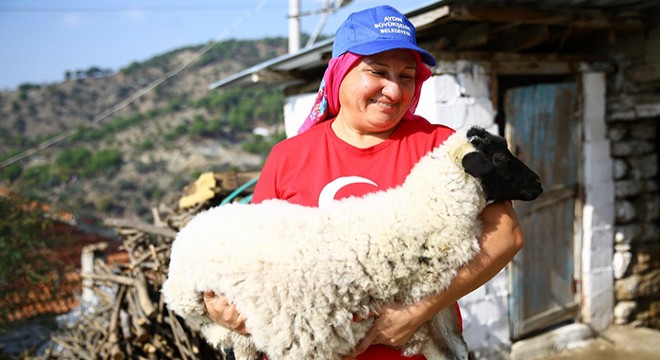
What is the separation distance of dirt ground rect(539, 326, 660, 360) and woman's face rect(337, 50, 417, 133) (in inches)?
166

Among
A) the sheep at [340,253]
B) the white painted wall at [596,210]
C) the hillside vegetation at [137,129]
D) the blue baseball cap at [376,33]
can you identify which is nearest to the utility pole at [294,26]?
the white painted wall at [596,210]

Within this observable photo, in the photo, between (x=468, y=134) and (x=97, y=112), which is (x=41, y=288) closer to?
(x=468, y=134)

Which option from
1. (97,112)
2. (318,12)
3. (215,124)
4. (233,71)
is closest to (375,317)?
(318,12)

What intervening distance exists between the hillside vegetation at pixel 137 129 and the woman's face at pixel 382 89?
27373mm

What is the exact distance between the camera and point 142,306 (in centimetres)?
405

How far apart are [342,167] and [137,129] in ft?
151

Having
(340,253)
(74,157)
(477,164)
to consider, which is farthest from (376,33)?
(74,157)

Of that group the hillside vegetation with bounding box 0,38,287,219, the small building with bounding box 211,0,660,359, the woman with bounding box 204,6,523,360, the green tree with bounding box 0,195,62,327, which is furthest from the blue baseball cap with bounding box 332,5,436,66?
the hillside vegetation with bounding box 0,38,287,219

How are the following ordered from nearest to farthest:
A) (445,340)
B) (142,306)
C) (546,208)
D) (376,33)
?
(376,33) → (445,340) → (142,306) → (546,208)

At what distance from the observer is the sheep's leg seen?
1.97 m

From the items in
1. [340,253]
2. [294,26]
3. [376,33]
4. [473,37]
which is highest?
[294,26]

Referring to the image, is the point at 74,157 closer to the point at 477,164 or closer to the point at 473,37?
the point at 473,37

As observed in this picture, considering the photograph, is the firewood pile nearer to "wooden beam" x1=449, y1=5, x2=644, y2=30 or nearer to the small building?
the small building

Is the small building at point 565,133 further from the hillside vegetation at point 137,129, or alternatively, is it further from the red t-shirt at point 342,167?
the hillside vegetation at point 137,129
